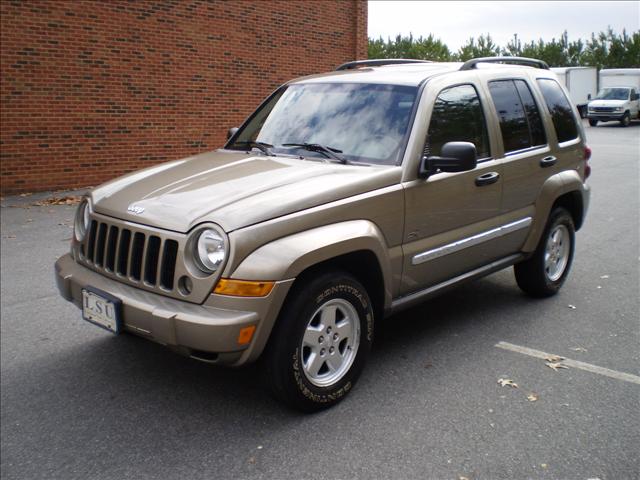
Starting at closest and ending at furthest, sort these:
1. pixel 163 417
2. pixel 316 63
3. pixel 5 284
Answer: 1. pixel 163 417
2. pixel 5 284
3. pixel 316 63

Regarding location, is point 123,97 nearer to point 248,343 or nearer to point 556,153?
point 556,153

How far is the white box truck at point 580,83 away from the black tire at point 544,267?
32.4 metres

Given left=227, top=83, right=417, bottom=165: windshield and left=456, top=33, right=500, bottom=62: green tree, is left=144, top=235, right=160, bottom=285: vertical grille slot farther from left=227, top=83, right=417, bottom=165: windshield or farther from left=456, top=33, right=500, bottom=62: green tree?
left=456, top=33, right=500, bottom=62: green tree

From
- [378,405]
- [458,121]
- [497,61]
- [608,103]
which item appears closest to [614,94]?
[608,103]

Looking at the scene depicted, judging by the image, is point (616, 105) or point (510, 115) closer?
point (510, 115)

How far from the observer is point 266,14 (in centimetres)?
1471

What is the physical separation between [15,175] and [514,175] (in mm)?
9152

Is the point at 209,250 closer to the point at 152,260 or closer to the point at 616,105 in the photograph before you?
the point at 152,260

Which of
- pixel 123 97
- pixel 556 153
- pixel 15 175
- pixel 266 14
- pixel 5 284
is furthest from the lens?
pixel 266 14

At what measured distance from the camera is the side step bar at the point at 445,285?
424 cm

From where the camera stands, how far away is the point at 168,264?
11.5 ft

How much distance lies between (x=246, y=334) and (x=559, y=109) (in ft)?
12.5

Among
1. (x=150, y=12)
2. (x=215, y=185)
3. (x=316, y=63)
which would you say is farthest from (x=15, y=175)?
(x=215, y=185)

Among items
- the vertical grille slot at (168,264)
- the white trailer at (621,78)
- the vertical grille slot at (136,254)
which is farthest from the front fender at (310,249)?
the white trailer at (621,78)
